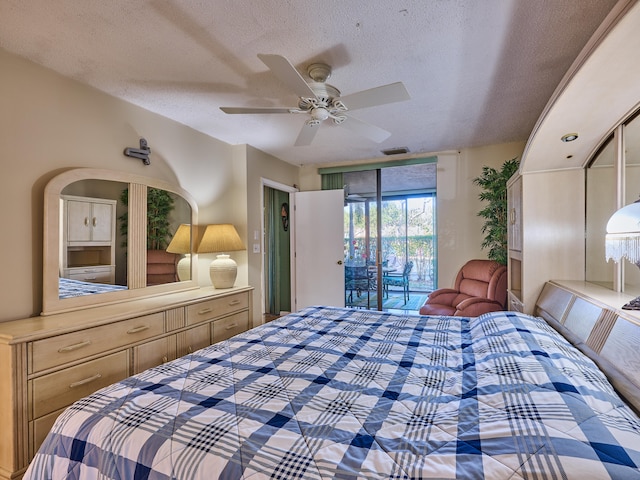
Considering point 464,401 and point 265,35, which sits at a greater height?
point 265,35

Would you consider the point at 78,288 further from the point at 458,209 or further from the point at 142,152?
the point at 458,209

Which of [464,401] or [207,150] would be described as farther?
[207,150]

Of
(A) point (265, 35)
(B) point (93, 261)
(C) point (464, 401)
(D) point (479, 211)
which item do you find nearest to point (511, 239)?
(D) point (479, 211)

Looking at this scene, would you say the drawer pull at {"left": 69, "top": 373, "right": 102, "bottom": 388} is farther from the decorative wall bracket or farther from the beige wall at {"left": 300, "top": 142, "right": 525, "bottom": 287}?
the beige wall at {"left": 300, "top": 142, "right": 525, "bottom": 287}

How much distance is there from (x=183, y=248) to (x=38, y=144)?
139cm

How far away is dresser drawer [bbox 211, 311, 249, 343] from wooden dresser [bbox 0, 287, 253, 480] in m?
0.17

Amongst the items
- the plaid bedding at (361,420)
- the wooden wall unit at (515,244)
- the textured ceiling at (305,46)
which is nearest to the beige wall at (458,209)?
the wooden wall unit at (515,244)

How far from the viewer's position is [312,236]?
16.1ft

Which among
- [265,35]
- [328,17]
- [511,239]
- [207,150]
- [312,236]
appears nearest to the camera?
[328,17]

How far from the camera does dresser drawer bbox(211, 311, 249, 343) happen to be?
2961mm

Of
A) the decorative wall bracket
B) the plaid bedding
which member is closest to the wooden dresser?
the plaid bedding

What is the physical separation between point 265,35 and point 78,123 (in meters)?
1.51

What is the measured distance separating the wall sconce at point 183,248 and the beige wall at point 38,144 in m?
0.58

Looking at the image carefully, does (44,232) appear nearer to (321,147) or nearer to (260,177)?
(260,177)
